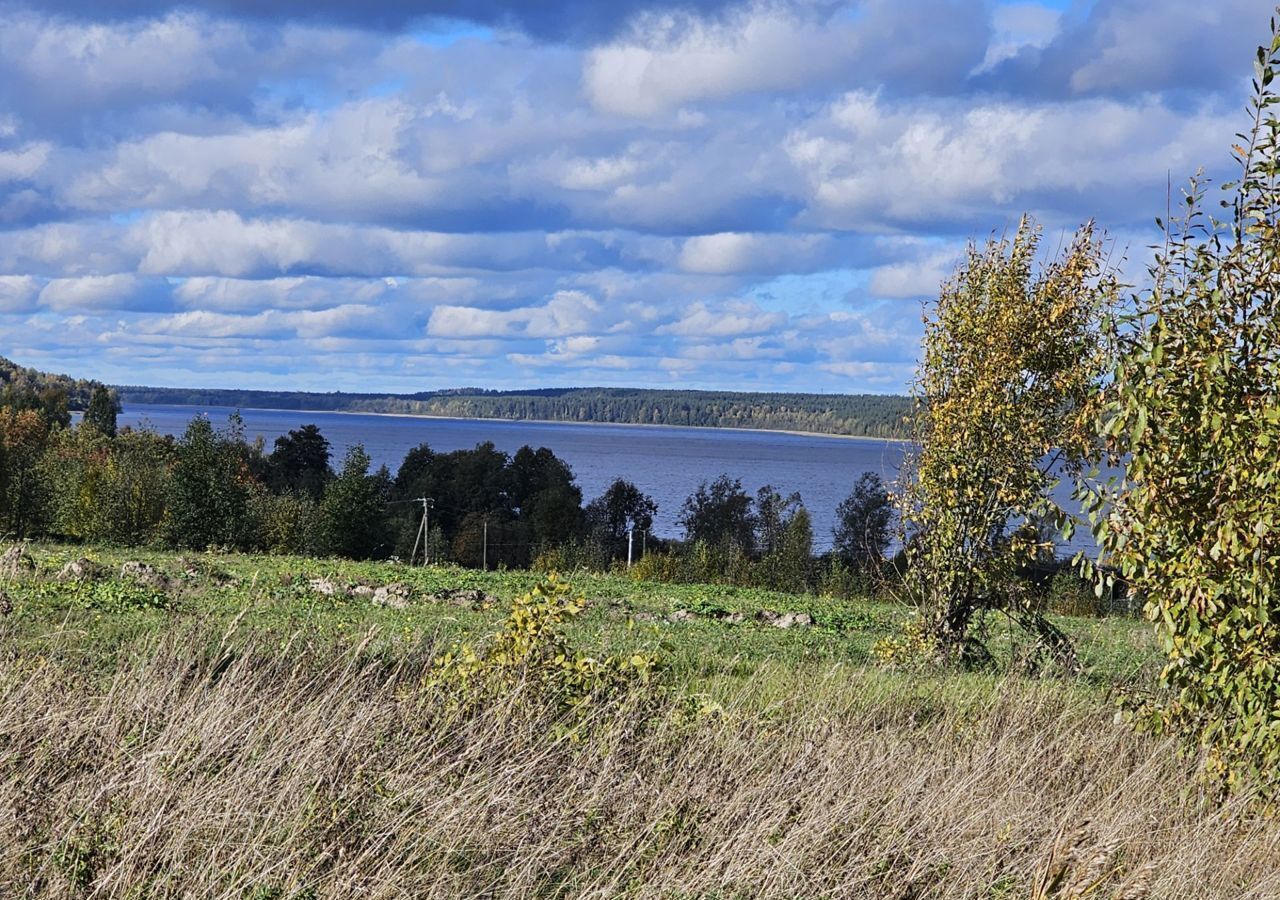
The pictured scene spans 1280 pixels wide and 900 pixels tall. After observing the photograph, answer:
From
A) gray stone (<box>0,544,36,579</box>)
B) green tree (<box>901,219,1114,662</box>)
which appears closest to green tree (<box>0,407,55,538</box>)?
gray stone (<box>0,544,36,579</box>)

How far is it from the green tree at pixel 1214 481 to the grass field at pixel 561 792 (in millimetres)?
581

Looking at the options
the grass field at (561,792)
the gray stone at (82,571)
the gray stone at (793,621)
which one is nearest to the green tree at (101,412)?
the gray stone at (82,571)

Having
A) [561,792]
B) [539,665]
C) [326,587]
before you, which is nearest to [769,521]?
[326,587]

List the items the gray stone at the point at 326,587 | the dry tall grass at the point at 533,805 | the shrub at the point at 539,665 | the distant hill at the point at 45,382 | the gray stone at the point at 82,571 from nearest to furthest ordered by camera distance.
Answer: the dry tall grass at the point at 533,805, the shrub at the point at 539,665, the gray stone at the point at 82,571, the gray stone at the point at 326,587, the distant hill at the point at 45,382

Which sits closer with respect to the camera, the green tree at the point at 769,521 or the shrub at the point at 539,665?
the shrub at the point at 539,665

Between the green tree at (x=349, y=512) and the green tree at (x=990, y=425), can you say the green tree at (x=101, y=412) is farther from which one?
the green tree at (x=990, y=425)

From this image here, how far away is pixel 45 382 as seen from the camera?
146625mm

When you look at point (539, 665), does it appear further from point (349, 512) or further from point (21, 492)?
point (21, 492)

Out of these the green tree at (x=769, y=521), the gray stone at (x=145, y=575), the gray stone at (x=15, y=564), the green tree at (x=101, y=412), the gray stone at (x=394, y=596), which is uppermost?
the green tree at (x=101, y=412)

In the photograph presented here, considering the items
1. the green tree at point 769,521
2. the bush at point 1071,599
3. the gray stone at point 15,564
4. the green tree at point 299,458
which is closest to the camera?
the gray stone at point 15,564

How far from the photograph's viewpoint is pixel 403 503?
6581cm

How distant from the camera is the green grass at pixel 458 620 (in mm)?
9000

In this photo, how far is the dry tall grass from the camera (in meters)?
4.20

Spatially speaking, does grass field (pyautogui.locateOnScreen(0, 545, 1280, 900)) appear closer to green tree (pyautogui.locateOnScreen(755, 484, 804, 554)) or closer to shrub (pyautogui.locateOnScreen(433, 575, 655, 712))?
shrub (pyautogui.locateOnScreen(433, 575, 655, 712))
